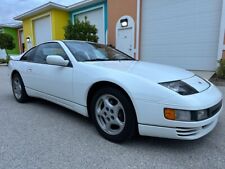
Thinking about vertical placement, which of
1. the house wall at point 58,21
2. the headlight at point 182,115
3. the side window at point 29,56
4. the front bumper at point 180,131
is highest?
the house wall at point 58,21

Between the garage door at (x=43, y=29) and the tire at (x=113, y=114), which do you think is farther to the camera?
the garage door at (x=43, y=29)

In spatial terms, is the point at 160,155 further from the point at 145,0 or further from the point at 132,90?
the point at 145,0

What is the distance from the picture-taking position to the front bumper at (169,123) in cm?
181

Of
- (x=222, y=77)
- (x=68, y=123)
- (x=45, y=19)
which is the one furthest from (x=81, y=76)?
(x=45, y=19)

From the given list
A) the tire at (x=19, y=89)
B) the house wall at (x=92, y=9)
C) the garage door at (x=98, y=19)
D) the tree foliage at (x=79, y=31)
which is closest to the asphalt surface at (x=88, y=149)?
the tire at (x=19, y=89)

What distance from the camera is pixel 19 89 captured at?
3.94 meters

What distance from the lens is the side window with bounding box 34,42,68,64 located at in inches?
118

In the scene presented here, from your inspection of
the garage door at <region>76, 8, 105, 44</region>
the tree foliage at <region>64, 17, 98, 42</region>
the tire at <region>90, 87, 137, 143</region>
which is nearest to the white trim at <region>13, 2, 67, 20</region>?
the garage door at <region>76, 8, 105, 44</region>

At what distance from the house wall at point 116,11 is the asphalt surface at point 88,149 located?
7.52m

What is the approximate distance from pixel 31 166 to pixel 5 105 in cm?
245

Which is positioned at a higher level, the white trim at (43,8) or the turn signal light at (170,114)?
the white trim at (43,8)

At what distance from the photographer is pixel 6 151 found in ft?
6.66

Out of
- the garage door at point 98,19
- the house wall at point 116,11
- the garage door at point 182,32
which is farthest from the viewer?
the garage door at point 98,19

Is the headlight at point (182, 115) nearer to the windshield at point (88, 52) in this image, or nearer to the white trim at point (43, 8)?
the windshield at point (88, 52)
